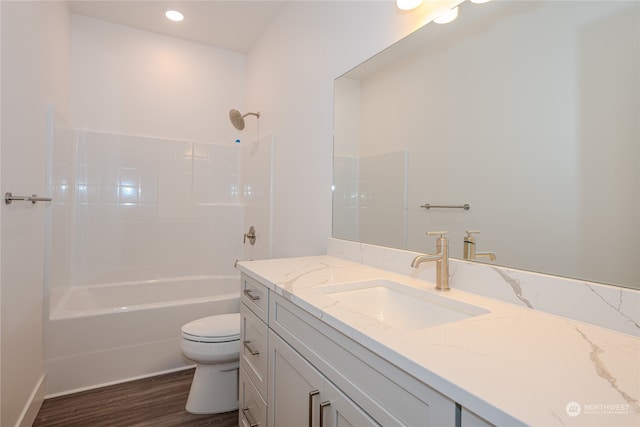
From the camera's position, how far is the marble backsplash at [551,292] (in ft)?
2.37

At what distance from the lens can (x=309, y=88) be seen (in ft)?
6.86

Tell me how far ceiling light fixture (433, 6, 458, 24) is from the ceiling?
1643 millimetres

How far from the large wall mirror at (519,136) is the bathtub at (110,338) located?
1.64 metres

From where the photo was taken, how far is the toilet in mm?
1787

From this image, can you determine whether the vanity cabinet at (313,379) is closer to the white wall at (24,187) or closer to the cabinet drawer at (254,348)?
the cabinet drawer at (254,348)

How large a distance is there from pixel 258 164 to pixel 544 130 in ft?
7.61

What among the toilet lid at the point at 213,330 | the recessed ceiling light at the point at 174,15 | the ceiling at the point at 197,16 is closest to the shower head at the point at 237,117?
the ceiling at the point at 197,16

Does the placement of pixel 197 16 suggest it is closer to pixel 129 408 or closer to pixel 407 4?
pixel 407 4

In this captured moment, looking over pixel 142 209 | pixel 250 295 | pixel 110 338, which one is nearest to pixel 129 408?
pixel 110 338

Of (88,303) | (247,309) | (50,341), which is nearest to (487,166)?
(247,309)

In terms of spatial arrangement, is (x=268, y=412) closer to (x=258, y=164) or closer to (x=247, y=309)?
(x=247, y=309)

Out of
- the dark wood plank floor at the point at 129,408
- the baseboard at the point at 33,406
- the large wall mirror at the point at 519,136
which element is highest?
the large wall mirror at the point at 519,136

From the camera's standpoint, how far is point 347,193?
1.75m

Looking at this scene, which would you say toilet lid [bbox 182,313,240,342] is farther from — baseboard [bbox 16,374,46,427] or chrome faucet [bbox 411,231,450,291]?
chrome faucet [bbox 411,231,450,291]
